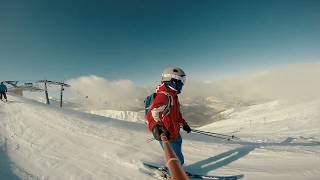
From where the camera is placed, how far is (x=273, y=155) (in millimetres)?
9164

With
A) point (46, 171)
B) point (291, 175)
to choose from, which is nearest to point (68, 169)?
point (46, 171)

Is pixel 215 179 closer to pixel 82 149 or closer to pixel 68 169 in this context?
pixel 68 169

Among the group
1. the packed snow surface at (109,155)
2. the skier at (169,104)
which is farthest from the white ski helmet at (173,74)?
the packed snow surface at (109,155)

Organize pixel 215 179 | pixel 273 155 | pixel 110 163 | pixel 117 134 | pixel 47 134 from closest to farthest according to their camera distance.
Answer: pixel 215 179, pixel 110 163, pixel 273 155, pixel 47 134, pixel 117 134

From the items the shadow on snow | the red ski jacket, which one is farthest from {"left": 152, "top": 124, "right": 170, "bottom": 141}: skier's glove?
the shadow on snow

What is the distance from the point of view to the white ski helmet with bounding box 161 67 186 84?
A: 21.6ft

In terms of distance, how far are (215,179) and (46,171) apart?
4071 millimetres

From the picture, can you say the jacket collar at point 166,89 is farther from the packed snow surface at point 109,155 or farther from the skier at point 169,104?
the packed snow surface at point 109,155

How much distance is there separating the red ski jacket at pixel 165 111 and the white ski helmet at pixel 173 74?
0.20 meters

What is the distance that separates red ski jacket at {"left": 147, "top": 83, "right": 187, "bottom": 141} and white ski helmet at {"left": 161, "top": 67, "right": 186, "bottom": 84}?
20cm

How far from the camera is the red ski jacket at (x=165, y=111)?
5891 mm

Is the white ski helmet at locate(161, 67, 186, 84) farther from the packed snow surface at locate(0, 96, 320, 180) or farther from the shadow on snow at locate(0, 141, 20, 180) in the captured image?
the shadow on snow at locate(0, 141, 20, 180)

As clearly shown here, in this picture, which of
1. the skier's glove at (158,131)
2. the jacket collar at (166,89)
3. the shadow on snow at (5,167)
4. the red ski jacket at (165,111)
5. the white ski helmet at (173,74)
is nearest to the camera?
the skier's glove at (158,131)

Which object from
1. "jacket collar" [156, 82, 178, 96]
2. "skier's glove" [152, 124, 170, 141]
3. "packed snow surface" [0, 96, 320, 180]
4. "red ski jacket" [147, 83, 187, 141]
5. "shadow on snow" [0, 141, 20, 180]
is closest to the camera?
"skier's glove" [152, 124, 170, 141]
